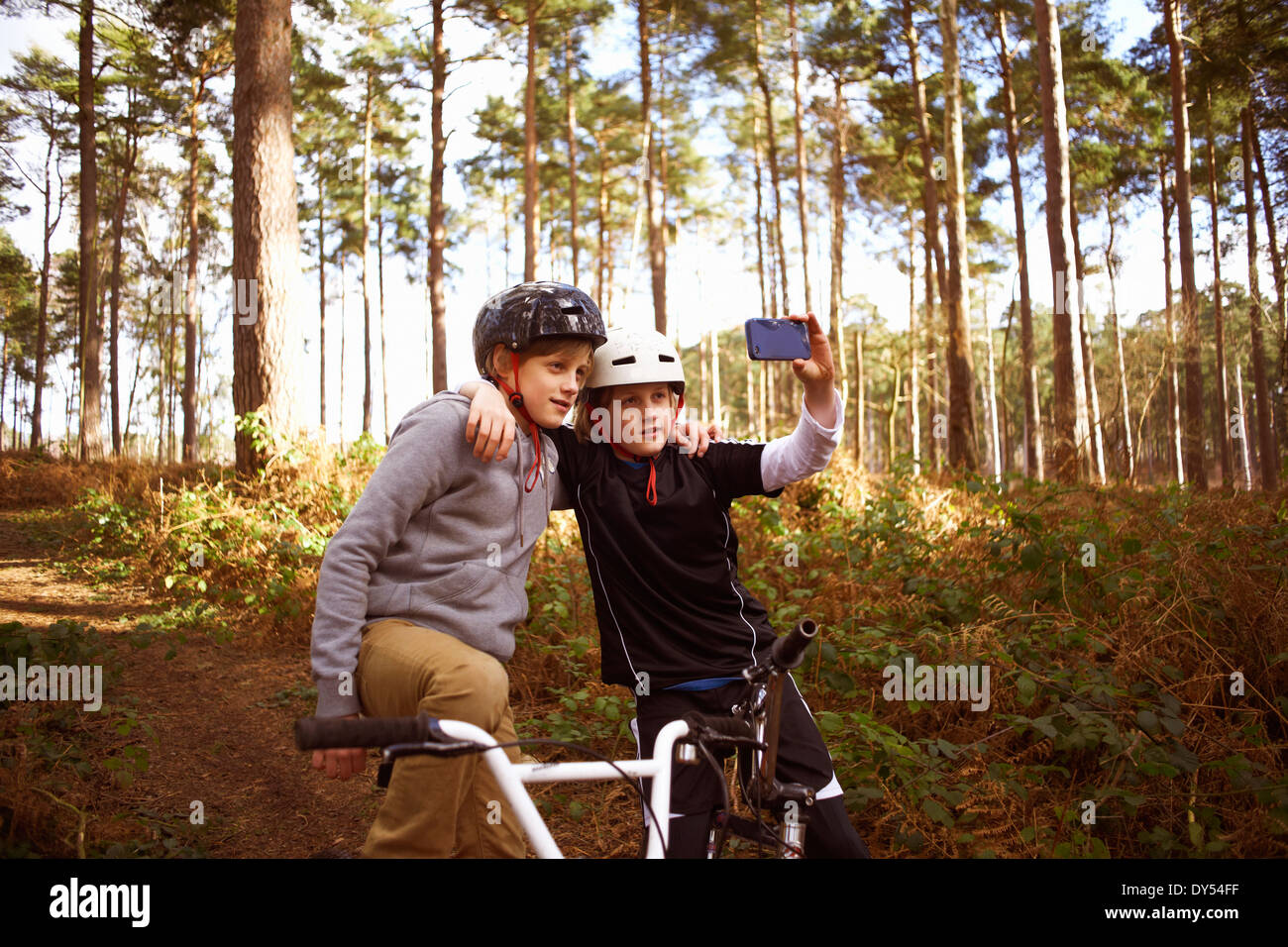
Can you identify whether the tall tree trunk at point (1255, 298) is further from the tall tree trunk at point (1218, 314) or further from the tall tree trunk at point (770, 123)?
the tall tree trunk at point (770, 123)

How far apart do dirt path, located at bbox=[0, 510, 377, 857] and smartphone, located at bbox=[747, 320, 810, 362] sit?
3041 mm

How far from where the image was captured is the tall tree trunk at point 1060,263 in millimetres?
12156

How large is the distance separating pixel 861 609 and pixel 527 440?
3.85 meters

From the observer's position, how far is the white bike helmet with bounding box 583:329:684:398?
9.13 ft

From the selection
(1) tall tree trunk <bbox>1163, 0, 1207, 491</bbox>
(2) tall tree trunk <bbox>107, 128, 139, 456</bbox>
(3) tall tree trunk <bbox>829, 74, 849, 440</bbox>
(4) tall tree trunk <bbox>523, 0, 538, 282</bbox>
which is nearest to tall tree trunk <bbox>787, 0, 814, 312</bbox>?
(3) tall tree trunk <bbox>829, 74, 849, 440</bbox>

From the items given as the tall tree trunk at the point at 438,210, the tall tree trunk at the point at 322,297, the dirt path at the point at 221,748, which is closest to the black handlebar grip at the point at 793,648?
the dirt path at the point at 221,748

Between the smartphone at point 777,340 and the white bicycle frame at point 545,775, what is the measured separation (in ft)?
4.03

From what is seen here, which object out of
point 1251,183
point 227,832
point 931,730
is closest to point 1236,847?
point 931,730

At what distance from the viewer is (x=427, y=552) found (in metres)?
2.33

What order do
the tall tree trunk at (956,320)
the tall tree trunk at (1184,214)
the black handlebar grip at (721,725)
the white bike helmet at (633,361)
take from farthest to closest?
the tall tree trunk at (1184,214)
the tall tree trunk at (956,320)
the white bike helmet at (633,361)
the black handlebar grip at (721,725)

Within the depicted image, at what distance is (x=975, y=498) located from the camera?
31.8ft

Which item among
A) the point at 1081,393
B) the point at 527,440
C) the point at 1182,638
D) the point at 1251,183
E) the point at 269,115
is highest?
the point at 1251,183

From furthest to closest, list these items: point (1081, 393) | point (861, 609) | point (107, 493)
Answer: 1. point (1081, 393)
2. point (107, 493)
3. point (861, 609)

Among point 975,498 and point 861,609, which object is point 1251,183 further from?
point 861,609
